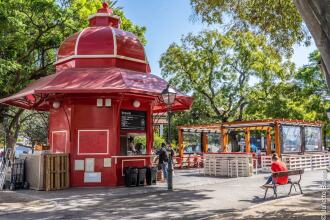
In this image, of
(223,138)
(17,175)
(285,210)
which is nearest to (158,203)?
(285,210)

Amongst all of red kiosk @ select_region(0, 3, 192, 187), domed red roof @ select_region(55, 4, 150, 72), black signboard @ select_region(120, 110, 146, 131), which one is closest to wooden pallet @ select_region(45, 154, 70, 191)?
red kiosk @ select_region(0, 3, 192, 187)

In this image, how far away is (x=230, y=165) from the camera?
66.0 feet

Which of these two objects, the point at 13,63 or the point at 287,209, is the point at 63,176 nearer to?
the point at 13,63

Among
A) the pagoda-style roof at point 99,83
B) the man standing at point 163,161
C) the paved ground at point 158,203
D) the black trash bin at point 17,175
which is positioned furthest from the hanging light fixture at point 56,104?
the man standing at point 163,161

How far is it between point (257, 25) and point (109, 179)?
28.7ft

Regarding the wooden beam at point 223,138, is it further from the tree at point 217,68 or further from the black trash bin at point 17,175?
the black trash bin at point 17,175

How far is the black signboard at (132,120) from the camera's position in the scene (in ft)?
53.8

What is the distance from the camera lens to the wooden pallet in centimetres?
1446

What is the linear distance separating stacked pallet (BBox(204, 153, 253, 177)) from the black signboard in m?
5.49

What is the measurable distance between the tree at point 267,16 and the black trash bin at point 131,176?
22.2 ft

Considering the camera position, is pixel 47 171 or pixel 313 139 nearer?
pixel 47 171

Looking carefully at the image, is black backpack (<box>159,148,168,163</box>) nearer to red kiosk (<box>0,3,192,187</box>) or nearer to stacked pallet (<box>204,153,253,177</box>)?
red kiosk (<box>0,3,192,187</box>)

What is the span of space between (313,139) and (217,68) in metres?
11.5

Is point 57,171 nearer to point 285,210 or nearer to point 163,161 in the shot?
point 163,161
